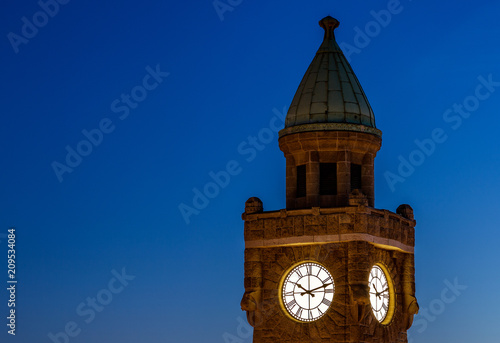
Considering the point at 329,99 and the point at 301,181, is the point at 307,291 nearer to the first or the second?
the point at 301,181

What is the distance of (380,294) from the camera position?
69.1 metres

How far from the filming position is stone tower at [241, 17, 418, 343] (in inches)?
2633

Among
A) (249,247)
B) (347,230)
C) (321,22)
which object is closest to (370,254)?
(347,230)

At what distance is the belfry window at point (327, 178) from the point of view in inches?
2721

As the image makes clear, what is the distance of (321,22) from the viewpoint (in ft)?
237

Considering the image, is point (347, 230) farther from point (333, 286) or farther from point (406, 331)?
point (406, 331)

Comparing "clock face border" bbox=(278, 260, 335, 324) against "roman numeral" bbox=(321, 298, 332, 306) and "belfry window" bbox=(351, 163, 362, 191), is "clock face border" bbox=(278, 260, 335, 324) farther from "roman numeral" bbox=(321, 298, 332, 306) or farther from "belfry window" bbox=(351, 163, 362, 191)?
"belfry window" bbox=(351, 163, 362, 191)

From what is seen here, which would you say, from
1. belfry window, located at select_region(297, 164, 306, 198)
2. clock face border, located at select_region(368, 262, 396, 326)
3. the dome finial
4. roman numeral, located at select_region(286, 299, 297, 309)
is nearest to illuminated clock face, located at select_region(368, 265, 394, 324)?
clock face border, located at select_region(368, 262, 396, 326)

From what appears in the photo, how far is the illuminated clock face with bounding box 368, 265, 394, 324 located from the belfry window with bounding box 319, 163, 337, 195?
4.60 m

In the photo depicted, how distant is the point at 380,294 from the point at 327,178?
6.50 meters

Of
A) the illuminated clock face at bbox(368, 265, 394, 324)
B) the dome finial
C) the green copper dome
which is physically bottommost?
the illuminated clock face at bbox(368, 265, 394, 324)

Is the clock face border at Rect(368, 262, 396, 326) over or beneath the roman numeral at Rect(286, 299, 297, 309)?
over

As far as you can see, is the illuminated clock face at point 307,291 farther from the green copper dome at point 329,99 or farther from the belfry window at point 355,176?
the green copper dome at point 329,99

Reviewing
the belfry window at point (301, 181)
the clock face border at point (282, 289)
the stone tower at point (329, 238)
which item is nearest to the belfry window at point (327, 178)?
the stone tower at point (329, 238)
